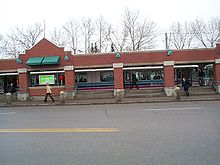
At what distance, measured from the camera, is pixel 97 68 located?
68.0 ft

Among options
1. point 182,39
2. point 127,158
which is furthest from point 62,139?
point 182,39

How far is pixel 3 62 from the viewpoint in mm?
21281

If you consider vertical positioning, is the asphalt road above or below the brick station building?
below

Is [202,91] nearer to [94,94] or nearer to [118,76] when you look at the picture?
[118,76]

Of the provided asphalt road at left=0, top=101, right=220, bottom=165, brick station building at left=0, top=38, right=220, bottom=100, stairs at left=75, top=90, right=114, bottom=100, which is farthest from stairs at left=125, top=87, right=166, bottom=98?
asphalt road at left=0, top=101, right=220, bottom=165

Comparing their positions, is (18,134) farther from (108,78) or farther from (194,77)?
(194,77)

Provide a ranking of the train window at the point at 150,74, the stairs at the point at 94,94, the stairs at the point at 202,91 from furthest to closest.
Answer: the train window at the point at 150,74, the stairs at the point at 94,94, the stairs at the point at 202,91

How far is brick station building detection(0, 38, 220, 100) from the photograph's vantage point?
19578 mm

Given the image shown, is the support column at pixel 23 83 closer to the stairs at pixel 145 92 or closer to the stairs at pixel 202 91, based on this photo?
the stairs at pixel 145 92

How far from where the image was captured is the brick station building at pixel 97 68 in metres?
19.6

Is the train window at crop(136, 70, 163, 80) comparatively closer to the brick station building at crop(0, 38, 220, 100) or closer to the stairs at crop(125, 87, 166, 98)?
the brick station building at crop(0, 38, 220, 100)

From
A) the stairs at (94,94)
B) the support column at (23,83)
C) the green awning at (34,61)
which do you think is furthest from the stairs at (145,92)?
the support column at (23,83)

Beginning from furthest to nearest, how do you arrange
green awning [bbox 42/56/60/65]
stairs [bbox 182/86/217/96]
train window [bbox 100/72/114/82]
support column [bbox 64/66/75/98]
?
train window [bbox 100/72/114/82], support column [bbox 64/66/75/98], green awning [bbox 42/56/60/65], stairs [bbox 182/86/217/96]

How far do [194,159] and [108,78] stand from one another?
57.7 feet
